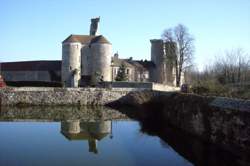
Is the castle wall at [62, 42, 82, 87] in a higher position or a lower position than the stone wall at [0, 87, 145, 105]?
higher

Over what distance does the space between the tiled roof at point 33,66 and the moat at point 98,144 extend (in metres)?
23.1

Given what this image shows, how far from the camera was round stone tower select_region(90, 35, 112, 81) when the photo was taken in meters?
42.7

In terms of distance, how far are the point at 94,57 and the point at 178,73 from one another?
11020 millimetres

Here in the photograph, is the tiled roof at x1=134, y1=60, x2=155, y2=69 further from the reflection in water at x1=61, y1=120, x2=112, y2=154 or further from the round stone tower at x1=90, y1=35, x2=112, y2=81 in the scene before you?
the reflection in water at x1=61, y1=120, x2=112, y2=154

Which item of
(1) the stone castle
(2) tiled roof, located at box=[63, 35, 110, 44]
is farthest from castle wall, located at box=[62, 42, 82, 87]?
(2) tiled roof, located at box=[63, 35, 110, 44]

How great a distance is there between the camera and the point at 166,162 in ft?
41.0

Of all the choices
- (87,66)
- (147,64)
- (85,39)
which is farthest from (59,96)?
(147,64)

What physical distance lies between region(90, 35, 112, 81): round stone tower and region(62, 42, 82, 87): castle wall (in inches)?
77.6

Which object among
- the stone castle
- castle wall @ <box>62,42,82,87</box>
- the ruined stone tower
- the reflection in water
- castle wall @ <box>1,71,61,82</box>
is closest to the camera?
the reflection in water

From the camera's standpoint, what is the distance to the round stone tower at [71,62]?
1662 inches

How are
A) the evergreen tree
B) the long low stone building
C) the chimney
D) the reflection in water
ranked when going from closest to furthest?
the reflection in water → the evergreen tree → the long low stone building → the chimney

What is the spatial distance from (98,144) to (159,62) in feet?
127

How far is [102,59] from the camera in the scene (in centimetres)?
4288

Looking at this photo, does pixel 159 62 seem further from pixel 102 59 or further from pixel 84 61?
pixel 84 61
